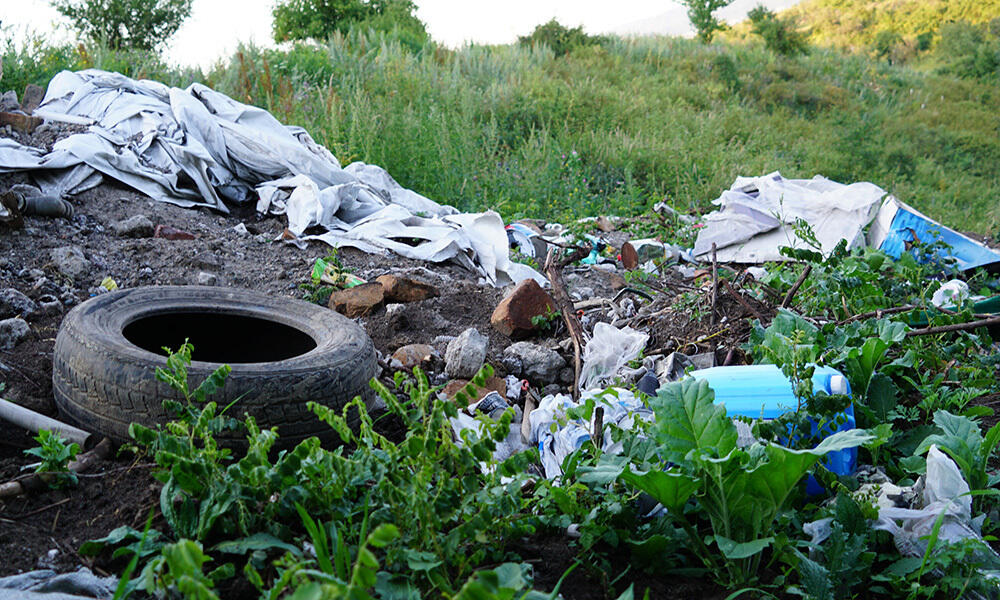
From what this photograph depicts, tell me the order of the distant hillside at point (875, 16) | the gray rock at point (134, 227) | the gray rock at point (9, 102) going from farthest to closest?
1. the distant hillside at point (875, 16)
2. the gray rock at point (9, 102)
3. the gray rock at point (134, 227)

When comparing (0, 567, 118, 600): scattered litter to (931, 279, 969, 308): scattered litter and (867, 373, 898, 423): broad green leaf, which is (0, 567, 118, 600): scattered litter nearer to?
(867, 373, 898, 423): broad green leaf

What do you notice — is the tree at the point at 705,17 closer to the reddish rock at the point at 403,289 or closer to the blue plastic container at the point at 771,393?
the reddish rock at the point at 403,289

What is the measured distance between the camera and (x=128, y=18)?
15.2 metres

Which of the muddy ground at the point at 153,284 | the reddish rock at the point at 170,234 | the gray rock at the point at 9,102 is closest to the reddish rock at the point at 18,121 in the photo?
the muddy ground at the point at 153,284

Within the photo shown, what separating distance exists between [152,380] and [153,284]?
6.84 ft

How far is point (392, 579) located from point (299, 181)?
471cm

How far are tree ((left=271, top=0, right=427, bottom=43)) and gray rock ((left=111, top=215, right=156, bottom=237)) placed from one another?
13789mm

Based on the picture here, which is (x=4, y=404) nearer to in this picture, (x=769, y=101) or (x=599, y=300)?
(x=599, y=300)

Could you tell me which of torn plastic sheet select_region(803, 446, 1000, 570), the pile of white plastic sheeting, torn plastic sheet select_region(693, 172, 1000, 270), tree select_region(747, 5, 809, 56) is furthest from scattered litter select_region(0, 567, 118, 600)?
tree select_region(747, 5, 809, 56)

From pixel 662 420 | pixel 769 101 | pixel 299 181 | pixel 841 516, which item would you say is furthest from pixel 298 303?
pixel 769 101

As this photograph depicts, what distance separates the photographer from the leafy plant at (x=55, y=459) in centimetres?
189

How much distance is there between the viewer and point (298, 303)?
10.1ft

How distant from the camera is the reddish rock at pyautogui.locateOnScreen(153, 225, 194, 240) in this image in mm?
4734

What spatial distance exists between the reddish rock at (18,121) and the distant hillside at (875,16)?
2894 cm
